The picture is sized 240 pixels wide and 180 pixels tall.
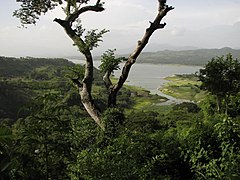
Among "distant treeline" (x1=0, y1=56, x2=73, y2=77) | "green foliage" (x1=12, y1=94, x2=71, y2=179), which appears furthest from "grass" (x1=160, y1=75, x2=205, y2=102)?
"green foliage" (x1=12, y1=94, x2=71, y2=179)

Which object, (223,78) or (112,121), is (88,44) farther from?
(223,78)

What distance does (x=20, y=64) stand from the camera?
374 ft

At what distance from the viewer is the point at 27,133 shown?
4.62m

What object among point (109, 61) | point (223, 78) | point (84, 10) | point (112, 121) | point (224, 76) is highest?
point (84, 10)

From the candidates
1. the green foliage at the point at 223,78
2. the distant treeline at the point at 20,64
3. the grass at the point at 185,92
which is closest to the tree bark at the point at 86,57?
the green foliage at the point at 223,78

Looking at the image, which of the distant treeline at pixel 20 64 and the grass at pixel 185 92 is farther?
the distant treeline at pixel 20 64

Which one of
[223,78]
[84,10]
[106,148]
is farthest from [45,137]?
[223,78]

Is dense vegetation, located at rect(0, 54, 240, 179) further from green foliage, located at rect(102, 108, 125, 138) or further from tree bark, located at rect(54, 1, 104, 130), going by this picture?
tree bark, located at rect(54, 1, 104, 130)

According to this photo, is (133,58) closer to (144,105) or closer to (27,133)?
(27,133)

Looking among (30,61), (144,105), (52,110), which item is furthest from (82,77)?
(30,61)

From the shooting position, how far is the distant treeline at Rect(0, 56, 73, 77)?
9869 cm

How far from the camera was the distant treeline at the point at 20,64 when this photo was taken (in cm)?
9869

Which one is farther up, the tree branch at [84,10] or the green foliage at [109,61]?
the tree branch at [84,10]

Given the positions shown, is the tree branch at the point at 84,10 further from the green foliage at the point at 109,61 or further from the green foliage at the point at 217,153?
the green foliage at the point at 217,153
